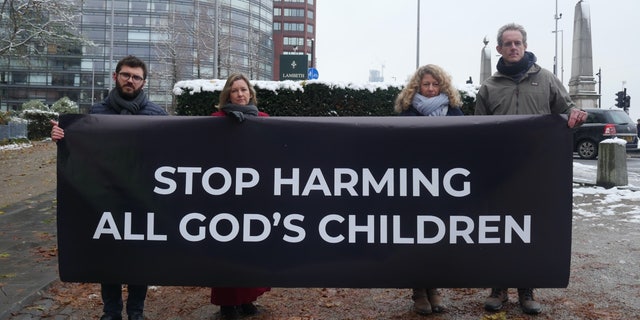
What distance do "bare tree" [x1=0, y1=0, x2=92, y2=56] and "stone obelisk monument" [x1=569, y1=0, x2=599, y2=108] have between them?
2217 cm

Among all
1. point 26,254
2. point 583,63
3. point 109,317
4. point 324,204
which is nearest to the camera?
point 324,204

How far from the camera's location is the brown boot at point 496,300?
12.5ft

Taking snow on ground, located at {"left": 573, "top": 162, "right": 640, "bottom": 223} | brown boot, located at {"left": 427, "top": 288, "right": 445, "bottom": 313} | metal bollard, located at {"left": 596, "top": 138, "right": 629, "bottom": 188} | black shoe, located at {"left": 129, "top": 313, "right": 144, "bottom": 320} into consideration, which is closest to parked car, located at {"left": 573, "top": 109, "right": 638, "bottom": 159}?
snow on ground, located at {"left": 573, "top": 162, "right": 640, "bottom": 223}

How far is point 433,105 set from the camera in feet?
12.4

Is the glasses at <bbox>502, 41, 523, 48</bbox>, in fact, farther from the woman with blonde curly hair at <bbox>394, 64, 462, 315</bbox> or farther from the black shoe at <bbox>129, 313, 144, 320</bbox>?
the black shoe at <bbox>129, 313, 144, 320</bbox>

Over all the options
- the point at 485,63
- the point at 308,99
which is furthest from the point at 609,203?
the point at 485,63

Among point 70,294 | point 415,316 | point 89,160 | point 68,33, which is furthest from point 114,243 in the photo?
point 68,33

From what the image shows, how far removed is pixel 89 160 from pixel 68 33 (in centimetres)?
2354

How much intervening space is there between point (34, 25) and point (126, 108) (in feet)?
72.3

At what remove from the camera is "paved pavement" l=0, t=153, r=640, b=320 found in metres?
4.06

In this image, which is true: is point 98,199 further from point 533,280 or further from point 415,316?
point 533,280

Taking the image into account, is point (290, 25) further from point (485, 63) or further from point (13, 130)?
point (13, 130)

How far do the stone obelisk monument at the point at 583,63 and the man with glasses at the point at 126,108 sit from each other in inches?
934

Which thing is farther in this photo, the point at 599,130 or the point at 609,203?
the point at 599,130
